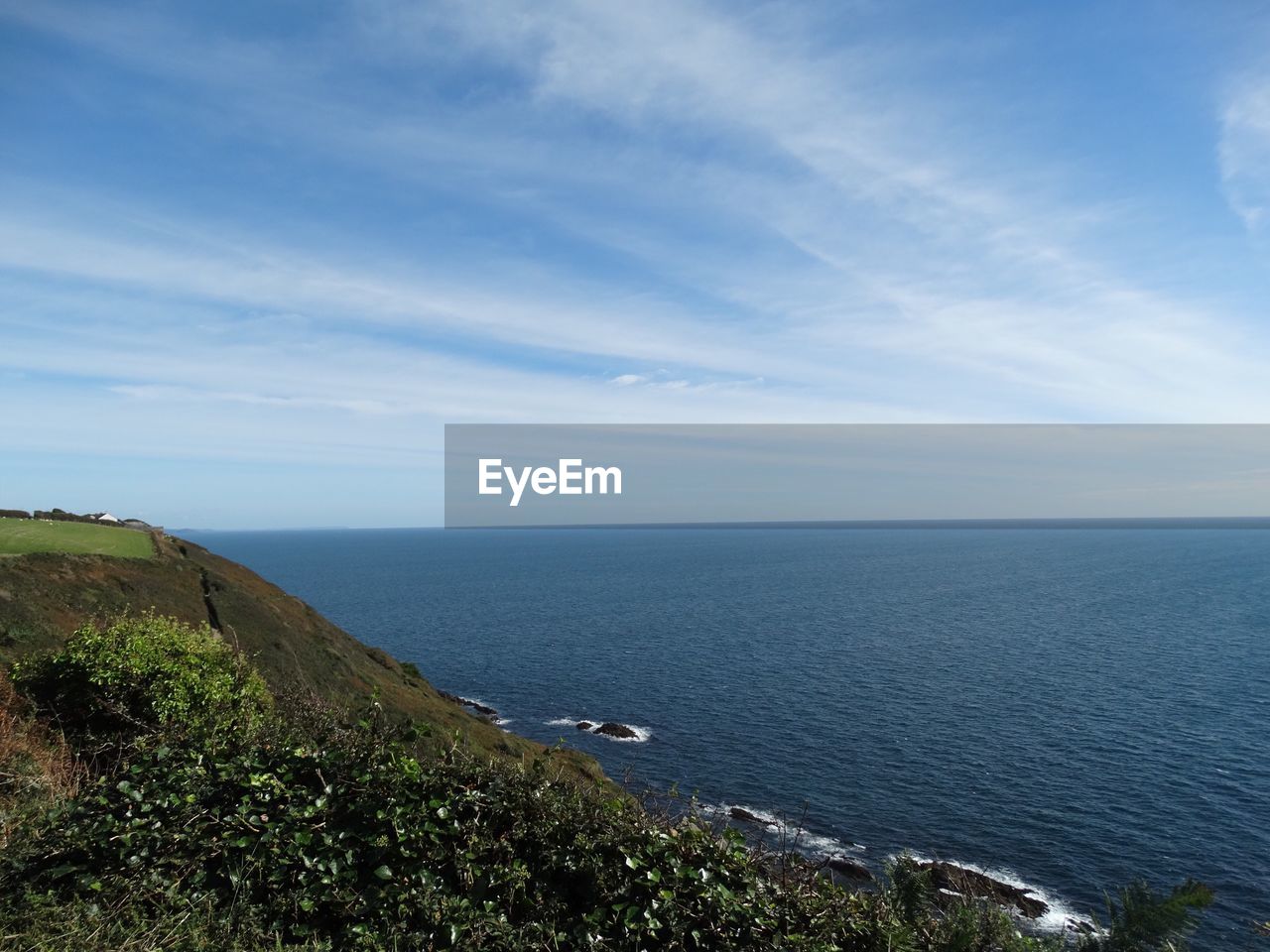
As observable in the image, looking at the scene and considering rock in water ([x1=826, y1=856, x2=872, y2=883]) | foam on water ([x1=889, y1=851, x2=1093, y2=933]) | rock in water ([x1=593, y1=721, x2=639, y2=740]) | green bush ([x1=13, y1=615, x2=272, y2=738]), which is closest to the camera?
green bush ([x1=13, y1=615, x2=272, y2=738])

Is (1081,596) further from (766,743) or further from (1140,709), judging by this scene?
(766,743)

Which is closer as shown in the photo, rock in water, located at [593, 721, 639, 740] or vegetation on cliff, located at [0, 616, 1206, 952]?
vegetation on cliff, located at [0, 616, 1206, 952]

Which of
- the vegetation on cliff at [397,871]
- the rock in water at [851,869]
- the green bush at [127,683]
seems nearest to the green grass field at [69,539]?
the green bush at [127,683]

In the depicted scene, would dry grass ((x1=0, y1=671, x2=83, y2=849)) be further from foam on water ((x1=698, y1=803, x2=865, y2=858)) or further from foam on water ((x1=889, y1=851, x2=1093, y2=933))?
foam on water ((x1=698, y1=803, x2=865, y2=858))

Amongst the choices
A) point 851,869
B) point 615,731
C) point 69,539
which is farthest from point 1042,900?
point 69,539

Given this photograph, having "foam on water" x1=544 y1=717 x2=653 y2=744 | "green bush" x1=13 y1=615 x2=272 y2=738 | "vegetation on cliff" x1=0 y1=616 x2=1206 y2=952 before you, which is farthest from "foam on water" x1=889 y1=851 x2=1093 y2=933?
"green bush" x1=13 y1=615 x2=272 y2=738

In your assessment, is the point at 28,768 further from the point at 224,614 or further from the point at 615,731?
the point at 615,731

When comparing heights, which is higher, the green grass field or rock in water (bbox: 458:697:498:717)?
the green grass field
